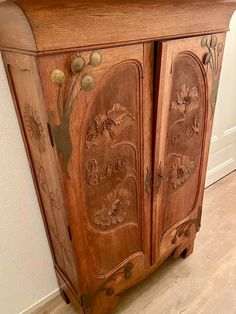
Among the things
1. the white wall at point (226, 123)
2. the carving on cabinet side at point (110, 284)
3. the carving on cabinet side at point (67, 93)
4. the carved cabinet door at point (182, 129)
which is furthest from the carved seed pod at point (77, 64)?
the white wall at point (226, 123)

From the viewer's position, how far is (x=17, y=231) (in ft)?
3.85

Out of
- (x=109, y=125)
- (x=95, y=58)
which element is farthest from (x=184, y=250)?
(x=95, y=58)

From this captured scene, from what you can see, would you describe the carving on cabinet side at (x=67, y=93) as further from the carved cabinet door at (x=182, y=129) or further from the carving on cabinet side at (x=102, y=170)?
the carved cabinet door at (x=182, y=129)

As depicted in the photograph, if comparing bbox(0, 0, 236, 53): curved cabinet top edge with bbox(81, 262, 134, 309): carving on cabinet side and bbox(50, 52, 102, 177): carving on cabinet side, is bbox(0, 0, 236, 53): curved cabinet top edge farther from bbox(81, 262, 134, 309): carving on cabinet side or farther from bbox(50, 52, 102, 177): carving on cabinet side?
bbox(81, 262, 134, 309): carving on cabinet side

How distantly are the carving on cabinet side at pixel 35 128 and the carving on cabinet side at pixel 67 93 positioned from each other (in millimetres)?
90

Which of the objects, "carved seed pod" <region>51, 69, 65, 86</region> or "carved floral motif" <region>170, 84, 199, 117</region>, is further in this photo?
"carved floral motif" <region>170, 84, 199, 117</region>

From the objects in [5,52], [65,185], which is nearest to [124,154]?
[65,185]

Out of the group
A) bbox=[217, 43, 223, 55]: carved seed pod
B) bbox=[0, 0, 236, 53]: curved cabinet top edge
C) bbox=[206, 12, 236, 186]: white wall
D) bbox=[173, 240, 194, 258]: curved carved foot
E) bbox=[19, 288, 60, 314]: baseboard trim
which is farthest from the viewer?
bbox=[206, 12, 236, 186]: white wall

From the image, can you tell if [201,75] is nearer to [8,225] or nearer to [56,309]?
[8,225]

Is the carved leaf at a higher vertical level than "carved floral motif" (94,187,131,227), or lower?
higher

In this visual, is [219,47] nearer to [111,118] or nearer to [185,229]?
[111,118]

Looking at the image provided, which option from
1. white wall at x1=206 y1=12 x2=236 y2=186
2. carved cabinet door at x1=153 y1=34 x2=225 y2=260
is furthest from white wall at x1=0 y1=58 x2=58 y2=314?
white wall at x1=206 y1=12 x2=236 y2=186

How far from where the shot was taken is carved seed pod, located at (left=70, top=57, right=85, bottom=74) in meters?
0.67

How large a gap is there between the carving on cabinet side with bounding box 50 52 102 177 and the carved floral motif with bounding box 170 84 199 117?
40 cm
